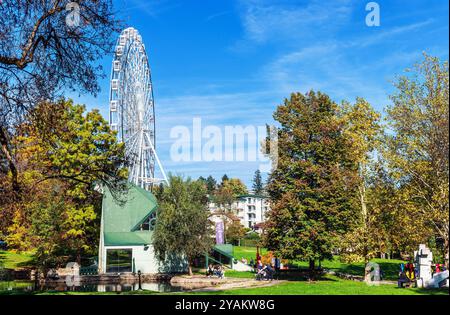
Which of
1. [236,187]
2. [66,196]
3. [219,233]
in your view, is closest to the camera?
[66,196]

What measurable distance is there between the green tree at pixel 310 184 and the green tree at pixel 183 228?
4756 millimetres

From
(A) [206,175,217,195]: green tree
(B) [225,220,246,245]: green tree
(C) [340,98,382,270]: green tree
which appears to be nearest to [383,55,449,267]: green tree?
(C) [340,98,382,270]: green tree

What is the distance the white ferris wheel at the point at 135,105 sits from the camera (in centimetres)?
Answer: 3581

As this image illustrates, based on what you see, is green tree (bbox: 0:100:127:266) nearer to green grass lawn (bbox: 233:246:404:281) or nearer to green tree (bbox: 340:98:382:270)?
green tree (bbox: 340:98:382:270)

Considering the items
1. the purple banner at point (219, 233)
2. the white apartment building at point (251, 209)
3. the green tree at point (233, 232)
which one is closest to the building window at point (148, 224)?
the purple banner at point (219, 233)

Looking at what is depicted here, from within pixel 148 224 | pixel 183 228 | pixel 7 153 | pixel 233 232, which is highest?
pixel 7 153

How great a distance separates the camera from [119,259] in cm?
3175

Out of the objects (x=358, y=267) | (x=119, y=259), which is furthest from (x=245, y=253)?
(x=119, y=259)

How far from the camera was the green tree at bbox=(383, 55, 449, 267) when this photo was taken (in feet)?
35.0

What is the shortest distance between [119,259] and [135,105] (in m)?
12.9

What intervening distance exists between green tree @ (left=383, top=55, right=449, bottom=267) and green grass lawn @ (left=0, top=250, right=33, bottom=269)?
27.3 meters

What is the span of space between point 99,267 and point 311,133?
54.9 feet

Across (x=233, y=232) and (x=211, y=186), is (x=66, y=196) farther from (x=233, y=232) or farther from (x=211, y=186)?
(x=211, y=186)

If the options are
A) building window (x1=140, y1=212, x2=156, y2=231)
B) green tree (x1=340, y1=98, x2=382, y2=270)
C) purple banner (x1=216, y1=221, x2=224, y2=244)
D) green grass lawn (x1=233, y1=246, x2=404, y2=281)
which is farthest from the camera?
purple banner (x1=216, y1=221, x2=224, y2=244)
